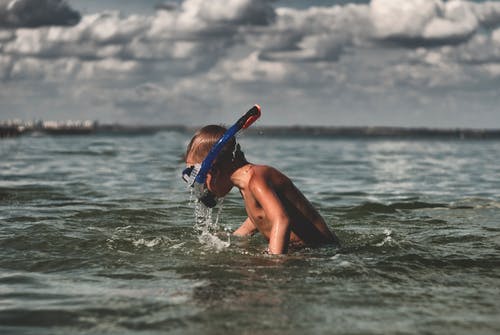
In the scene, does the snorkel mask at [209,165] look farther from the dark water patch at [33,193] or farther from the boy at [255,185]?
the dark water patch at [33,193]

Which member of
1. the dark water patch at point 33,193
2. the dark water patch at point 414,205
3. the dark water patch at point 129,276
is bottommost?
the dark water patch at point 33,193

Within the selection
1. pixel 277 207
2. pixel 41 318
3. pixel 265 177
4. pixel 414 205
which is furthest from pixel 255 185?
pixel 414 205

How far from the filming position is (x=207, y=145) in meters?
5.54

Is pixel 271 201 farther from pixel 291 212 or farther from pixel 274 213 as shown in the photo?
pixel 291 212

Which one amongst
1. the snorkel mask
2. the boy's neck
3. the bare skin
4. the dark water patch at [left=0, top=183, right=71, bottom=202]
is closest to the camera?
the snorkel mask

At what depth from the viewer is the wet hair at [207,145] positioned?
18.1 feet

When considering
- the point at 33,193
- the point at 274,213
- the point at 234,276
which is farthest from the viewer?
the point at 33,193

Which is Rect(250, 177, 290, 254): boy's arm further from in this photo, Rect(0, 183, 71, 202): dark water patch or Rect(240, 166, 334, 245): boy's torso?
Rect(0, 183, 71, 202): dark water patch

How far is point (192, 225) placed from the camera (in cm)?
934

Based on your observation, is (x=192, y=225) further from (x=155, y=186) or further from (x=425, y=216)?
(x=155, y=186)

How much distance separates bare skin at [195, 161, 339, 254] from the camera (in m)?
5.47

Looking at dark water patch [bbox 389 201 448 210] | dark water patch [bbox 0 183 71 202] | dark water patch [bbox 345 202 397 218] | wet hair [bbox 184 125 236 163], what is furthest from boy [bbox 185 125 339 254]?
dark water patch [bbox 0 183 71 202]

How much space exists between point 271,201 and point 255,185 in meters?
0.21

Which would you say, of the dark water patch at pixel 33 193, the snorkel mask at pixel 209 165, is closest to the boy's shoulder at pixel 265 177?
the snorkel mask at pixel 209 165
